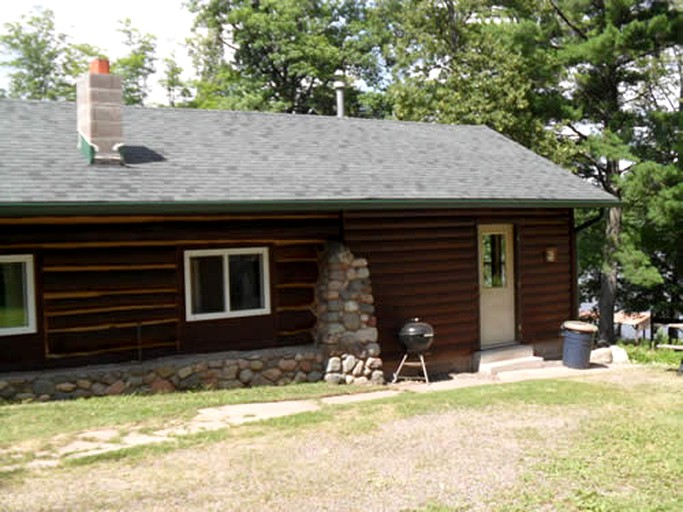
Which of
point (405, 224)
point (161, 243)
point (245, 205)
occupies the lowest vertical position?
point (161, 243)

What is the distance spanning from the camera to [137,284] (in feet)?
31.6

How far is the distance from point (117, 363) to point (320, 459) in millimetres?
4188

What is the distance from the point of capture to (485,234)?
41.3 ft

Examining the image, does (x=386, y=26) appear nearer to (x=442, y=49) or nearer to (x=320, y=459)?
(x=442, y=49)

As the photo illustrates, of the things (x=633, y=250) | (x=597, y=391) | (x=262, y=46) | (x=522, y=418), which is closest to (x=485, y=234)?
(x=597, y=391)

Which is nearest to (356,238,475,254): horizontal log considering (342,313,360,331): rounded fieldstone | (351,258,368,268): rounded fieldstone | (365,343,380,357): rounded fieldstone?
(351,258,368,268): rounded fieldstone

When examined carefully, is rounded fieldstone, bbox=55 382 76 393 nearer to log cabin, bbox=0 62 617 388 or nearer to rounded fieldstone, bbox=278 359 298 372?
log cabin, bbox=0 62 617 388

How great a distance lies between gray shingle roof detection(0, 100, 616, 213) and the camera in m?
9.23

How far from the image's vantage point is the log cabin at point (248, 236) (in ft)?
29.7

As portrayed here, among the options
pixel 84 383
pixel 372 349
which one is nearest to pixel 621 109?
pixel 372 349

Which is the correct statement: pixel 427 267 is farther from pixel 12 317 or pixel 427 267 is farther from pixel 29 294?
pixel 12 317

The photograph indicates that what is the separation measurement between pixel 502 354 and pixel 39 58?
108 feet

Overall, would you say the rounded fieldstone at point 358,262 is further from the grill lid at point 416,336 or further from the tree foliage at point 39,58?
the tree foliage at point 39,58

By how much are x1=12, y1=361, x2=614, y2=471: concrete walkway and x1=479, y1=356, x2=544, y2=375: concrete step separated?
12 cm
